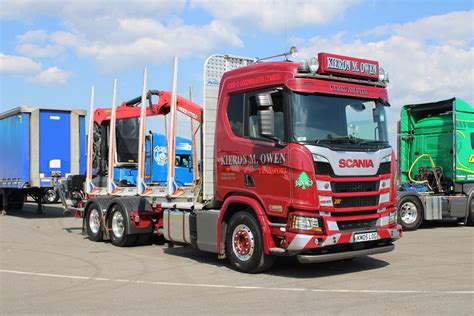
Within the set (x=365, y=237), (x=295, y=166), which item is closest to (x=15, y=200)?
(x=295, y=166)

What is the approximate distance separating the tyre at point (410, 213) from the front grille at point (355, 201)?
23.7 feet

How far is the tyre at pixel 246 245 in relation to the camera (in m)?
8.31

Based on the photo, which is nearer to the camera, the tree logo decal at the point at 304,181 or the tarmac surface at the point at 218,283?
the tarmac surface at the point at 218,283

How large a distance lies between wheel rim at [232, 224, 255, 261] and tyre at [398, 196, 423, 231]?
26.0 ft

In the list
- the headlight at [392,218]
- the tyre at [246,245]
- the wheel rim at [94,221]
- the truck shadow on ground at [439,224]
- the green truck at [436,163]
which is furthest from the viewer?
the truck shadow on ground at [439,224]

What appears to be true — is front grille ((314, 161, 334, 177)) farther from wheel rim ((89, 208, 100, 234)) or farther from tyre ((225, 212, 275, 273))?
wheel rim ((89, 208, 100, 234))

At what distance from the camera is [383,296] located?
268 inches

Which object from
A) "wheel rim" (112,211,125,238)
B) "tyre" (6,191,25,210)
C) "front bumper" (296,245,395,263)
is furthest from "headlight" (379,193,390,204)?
"tyre" (6,191,25,210)

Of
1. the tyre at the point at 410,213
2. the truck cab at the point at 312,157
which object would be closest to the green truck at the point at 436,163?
the tyre at the point at 410,213

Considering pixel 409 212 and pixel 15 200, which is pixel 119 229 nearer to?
pixel 409 212

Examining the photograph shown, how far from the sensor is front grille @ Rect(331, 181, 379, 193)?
7973mm

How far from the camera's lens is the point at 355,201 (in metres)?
8.23

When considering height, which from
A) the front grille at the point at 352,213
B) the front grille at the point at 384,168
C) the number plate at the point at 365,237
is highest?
the front grille at the point at 384,168

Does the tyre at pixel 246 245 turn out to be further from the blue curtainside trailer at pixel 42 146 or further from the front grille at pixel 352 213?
the blue curtainside trailer at pixel 42 146
